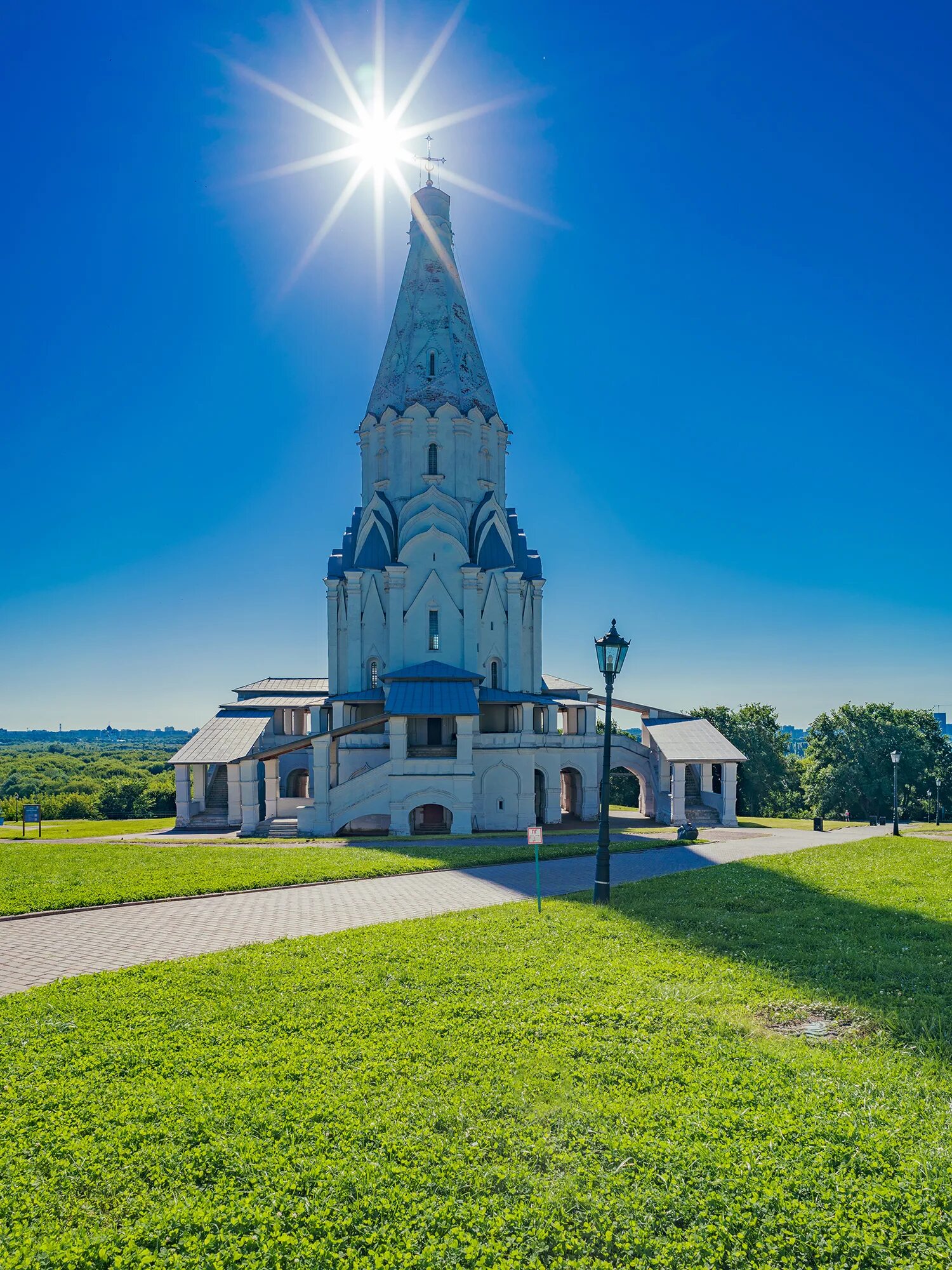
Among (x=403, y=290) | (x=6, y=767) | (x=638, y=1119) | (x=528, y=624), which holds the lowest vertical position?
(x=6, y=767)

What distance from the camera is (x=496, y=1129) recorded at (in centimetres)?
560

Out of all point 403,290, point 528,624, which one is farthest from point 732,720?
point 403,290

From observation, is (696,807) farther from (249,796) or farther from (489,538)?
(249,796)

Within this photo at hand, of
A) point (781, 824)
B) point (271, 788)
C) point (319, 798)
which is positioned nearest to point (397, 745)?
point (319, 798)

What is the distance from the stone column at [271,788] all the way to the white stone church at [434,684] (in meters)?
0.10

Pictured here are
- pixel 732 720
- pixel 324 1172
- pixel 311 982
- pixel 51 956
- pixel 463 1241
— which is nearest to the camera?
pixel 463 1241

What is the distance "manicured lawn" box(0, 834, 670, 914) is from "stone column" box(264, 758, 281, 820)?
866 cm

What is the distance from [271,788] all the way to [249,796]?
2955mm

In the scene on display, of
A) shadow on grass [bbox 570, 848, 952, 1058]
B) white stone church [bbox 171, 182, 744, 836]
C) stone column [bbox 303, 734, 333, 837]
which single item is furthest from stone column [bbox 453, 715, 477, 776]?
shadow on grass [bbox 570, 848, 952, 1058]

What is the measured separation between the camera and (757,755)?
55.5 meters

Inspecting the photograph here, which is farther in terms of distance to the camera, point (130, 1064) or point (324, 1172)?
point (130, 1064)

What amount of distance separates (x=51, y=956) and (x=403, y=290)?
38648 mm

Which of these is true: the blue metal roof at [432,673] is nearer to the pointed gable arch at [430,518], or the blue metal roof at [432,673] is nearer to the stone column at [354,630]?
the stone column at [354,630]

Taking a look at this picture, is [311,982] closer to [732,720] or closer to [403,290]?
[403,290]
